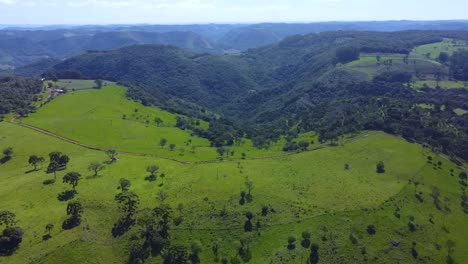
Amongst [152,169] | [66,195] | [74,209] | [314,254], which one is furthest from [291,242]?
[66,195]

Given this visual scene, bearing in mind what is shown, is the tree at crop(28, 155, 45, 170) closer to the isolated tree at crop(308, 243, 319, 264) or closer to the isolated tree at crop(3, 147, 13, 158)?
the isolated tree at crop(3, 147, 13, 158)

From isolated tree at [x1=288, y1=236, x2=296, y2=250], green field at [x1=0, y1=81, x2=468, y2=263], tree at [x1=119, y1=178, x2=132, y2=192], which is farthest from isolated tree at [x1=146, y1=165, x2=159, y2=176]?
isolated tree at [x1=288, y1=236, x2=296, y2=250]

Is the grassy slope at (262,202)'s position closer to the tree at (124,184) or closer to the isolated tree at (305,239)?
the isolated tree at (305,239)

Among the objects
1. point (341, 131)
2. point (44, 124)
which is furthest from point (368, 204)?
point (44, 124)

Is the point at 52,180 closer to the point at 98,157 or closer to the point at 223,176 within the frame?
the point at 98,157

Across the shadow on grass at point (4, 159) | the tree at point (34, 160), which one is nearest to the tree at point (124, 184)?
the tree at point (34, 160)

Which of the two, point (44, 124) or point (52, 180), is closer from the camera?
point (52, 180)
